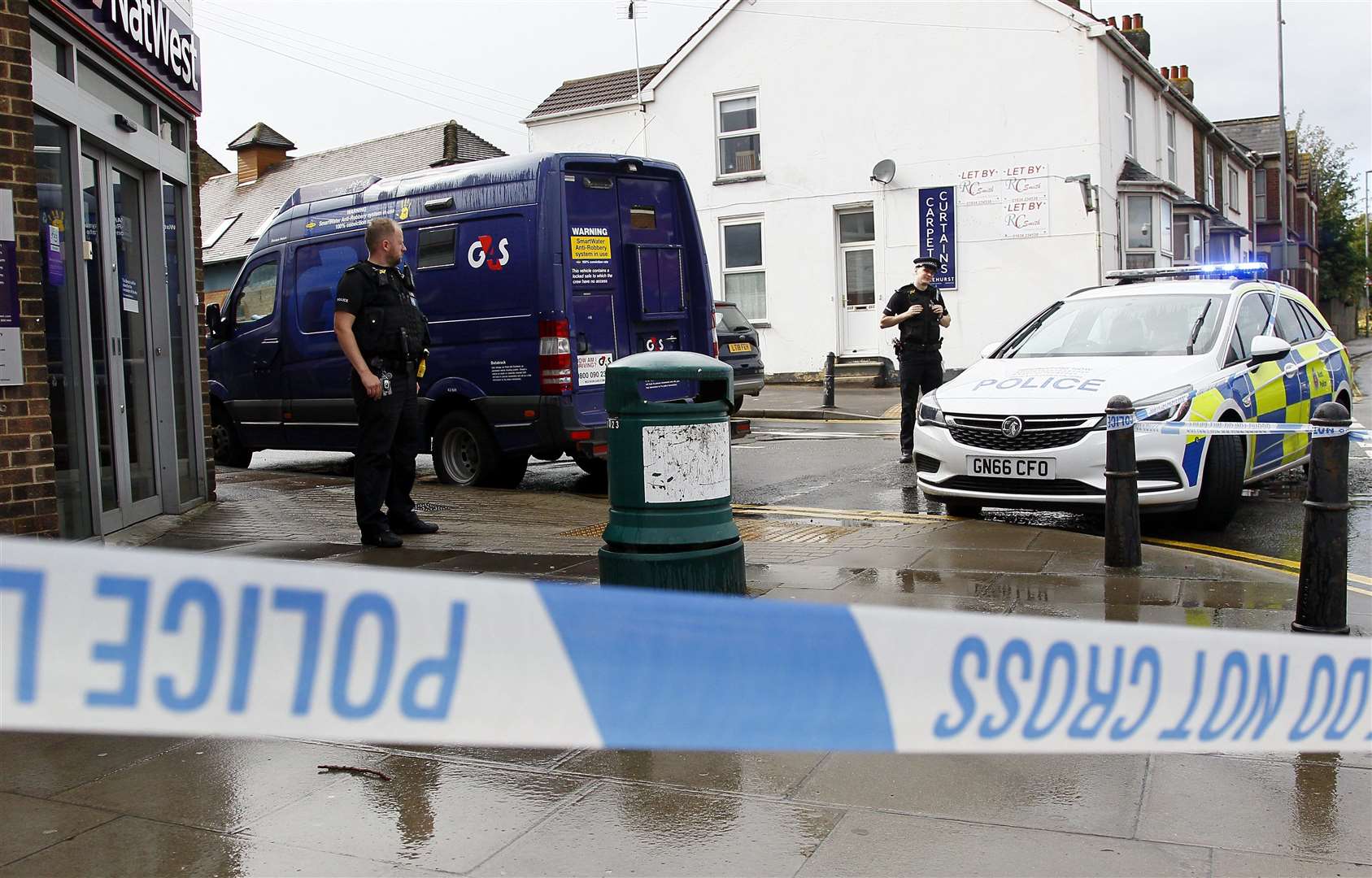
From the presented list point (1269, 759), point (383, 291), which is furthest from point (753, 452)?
point (1269, 759)

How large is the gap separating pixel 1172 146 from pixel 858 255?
9172mm

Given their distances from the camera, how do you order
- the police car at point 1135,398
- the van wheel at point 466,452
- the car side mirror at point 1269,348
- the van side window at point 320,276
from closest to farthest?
the police car at point 1135,398 → the car side mirror at point 1269,348 → the van wheel at point 466,452 → the van side window at point 320,276

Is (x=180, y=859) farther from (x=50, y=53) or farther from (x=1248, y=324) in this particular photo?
(x=1248, y=324)

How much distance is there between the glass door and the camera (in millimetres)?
7465

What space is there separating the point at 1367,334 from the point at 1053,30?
67.6 meters

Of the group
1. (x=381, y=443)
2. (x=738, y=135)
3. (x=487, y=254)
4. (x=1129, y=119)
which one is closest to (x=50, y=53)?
(x=381, y=443)

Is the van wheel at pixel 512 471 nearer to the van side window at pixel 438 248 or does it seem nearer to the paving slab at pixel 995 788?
the van side window at pixel 438 248

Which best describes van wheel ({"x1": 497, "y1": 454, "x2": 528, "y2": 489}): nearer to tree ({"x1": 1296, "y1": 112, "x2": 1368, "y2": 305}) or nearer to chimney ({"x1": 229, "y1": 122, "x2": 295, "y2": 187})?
chimney ({"x1": 229, "y1": 122, "x2": 295, "y2": 187})

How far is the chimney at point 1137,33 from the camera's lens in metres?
30.6

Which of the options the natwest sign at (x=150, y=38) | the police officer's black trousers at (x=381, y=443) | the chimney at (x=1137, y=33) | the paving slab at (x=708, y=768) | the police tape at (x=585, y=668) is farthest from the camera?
the chimney at (x=1137, y=33)

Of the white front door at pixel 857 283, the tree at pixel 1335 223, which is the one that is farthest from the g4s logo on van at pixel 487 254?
the tree at pixel 1335 223

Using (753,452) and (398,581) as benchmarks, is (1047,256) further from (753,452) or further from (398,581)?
(398,581)

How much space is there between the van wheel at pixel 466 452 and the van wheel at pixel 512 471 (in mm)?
22

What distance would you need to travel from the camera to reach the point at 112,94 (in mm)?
7723
